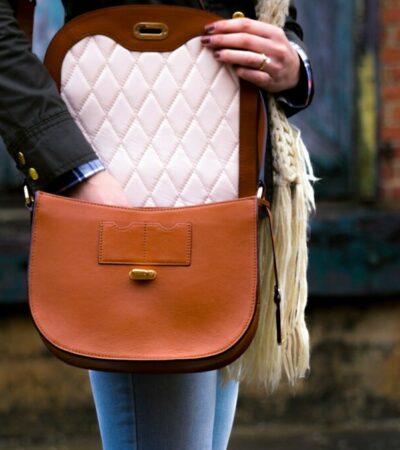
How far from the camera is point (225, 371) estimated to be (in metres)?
1.91

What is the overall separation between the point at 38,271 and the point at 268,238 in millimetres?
487

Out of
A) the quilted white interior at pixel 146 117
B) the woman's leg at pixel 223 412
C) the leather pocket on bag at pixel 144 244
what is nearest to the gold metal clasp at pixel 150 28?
the quilted white interior at pixel 146 117

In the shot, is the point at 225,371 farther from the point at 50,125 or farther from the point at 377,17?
the point at 377,17

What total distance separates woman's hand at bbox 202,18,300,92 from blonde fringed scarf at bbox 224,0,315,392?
7 cm

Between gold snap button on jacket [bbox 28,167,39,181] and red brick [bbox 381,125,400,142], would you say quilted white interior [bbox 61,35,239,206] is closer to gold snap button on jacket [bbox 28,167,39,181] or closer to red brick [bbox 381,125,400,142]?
gold snap button on jacket [bbox 28,167,39,181]

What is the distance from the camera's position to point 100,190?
1683mm

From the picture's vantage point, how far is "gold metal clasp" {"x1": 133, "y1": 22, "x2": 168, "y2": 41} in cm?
176

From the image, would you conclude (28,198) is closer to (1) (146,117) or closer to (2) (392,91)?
(1) (146,117)

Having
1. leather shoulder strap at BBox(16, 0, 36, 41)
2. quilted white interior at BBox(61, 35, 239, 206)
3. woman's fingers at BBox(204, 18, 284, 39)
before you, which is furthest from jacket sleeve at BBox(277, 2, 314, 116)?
leather shoulder strap at BBox(16, 0, 36, 41)

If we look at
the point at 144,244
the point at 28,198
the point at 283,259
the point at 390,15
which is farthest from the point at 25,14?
the point at 390,15

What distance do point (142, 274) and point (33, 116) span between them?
316 millimetres

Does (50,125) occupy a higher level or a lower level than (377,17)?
lower

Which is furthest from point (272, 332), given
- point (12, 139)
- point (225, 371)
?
point (12, 139)

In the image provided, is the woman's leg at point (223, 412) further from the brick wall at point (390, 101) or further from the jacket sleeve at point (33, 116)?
the brick wall at point (390, 101)
